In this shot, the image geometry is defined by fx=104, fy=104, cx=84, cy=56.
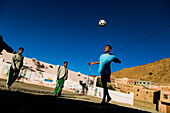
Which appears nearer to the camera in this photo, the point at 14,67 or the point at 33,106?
the point at 33,106

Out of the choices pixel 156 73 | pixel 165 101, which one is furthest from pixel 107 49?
pixel 156 73

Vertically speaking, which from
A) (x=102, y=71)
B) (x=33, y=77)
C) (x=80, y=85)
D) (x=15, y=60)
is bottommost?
(x=80, y=85)

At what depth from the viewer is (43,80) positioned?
2056cm

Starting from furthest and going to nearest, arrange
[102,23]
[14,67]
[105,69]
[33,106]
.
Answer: [102,23] < [14,67] < [105,69] < [33,106]

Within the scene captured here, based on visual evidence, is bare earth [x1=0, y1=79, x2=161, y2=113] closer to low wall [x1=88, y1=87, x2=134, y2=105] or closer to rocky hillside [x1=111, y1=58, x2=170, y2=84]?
low wall [x1=88, y1=87, x2=134, y2=105]

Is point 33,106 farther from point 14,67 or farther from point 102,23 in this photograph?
point 102,23

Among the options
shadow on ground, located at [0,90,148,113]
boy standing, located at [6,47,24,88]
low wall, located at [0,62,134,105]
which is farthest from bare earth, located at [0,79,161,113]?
low wall, located at [0,62,134,105]

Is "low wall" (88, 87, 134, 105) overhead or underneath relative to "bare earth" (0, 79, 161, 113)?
underneath

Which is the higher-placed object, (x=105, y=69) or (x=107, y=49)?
(x=107, y=49)

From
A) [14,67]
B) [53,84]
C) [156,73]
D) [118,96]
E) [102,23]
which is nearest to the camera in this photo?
[14,67]

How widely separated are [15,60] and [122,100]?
21406mm

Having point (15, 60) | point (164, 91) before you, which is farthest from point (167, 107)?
point (15, 60)

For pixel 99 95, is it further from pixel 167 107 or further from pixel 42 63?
pixel 42 63

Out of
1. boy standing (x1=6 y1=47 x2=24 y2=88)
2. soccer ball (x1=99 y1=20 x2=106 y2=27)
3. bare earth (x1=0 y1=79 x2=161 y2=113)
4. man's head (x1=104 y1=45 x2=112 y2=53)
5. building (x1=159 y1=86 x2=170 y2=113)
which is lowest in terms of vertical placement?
building (x1=159 y1=86 x2=170 y2=113)
